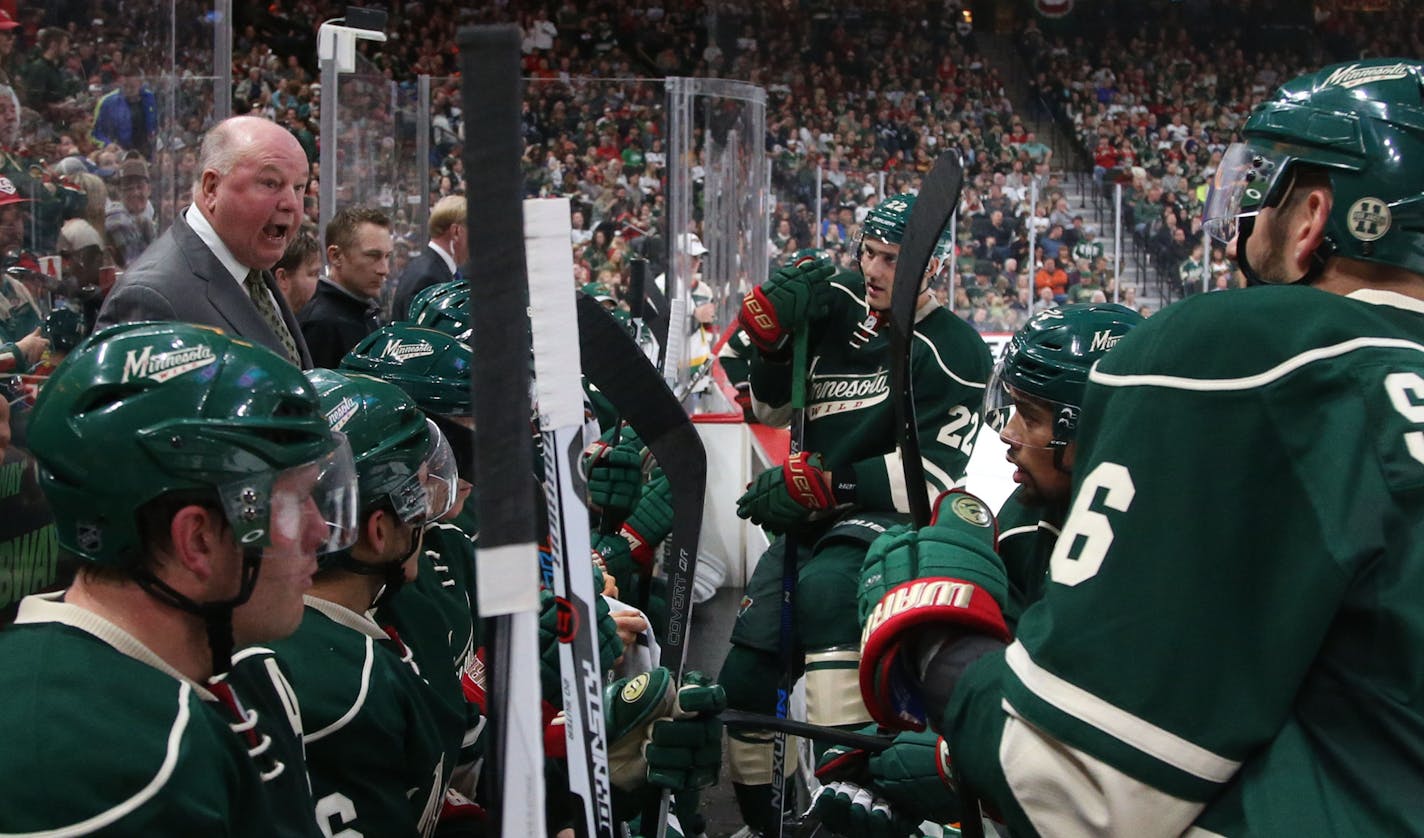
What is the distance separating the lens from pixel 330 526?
1.56 m

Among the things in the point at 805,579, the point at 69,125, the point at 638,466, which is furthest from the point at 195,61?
the point at 805,579

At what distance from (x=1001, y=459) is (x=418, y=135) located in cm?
337

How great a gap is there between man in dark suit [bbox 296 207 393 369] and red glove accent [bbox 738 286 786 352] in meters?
1.31

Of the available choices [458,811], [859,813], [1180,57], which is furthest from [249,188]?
[1180,57]

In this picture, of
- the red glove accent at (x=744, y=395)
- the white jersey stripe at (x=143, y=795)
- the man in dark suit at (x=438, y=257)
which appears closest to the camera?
the white jersey stripe at (x=143, y=795)

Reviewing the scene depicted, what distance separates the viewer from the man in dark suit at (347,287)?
440cm

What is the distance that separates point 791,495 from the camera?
371cm

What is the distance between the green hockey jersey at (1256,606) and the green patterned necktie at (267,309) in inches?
84.1

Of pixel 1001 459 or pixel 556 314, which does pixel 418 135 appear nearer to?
pixel 1001 459

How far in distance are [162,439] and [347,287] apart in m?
3.34

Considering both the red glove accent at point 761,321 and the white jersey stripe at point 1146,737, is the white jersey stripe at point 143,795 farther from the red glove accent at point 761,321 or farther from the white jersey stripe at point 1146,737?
the red glove accent at point 761,321

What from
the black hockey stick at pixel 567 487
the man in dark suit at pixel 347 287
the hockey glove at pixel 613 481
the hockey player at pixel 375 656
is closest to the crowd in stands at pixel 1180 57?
the man in dark suit at pixel 347 287

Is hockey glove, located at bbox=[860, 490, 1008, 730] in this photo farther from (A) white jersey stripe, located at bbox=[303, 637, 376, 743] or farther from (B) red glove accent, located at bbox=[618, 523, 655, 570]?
(B) red glove accent, located at bbox=[618, 523, 655, 570]

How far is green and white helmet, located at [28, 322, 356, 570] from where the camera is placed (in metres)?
1.36
